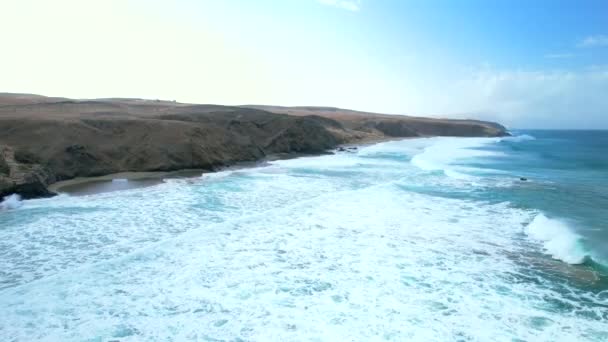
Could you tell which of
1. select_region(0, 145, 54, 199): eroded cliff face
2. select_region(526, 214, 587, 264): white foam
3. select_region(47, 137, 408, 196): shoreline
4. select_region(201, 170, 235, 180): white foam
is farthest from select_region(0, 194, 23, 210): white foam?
select_region(526, 214, 587, 264): white foam

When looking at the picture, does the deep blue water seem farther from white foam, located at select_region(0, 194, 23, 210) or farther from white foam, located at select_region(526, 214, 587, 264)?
white foam, located at select_region(0, 194, 23, 210)

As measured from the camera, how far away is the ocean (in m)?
6.72

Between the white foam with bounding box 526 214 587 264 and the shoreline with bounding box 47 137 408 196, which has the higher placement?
the white foam with bounding box 526 214 587 264

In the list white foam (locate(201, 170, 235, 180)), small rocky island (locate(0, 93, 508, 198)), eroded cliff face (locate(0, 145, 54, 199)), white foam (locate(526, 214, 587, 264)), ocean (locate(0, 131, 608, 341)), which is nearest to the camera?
ocean (locate(0, 131, 608, 341))

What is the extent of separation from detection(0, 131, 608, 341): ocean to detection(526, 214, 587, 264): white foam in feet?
0.19

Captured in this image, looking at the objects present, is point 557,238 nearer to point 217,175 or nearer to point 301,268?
point 301,268

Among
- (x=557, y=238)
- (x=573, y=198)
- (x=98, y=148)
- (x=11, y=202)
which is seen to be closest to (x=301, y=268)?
(x=557, y=238)

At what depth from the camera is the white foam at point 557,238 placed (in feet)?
34.0

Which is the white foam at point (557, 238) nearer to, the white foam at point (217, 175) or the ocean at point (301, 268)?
the ocean at point (301, 268)

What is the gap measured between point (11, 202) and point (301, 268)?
12.0 meters

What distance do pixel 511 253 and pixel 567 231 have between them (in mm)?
A: 3048

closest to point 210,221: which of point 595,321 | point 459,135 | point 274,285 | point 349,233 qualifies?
point 349,233

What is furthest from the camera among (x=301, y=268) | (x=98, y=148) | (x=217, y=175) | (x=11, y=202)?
(x=217, y=175)

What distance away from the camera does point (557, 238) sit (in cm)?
1152
